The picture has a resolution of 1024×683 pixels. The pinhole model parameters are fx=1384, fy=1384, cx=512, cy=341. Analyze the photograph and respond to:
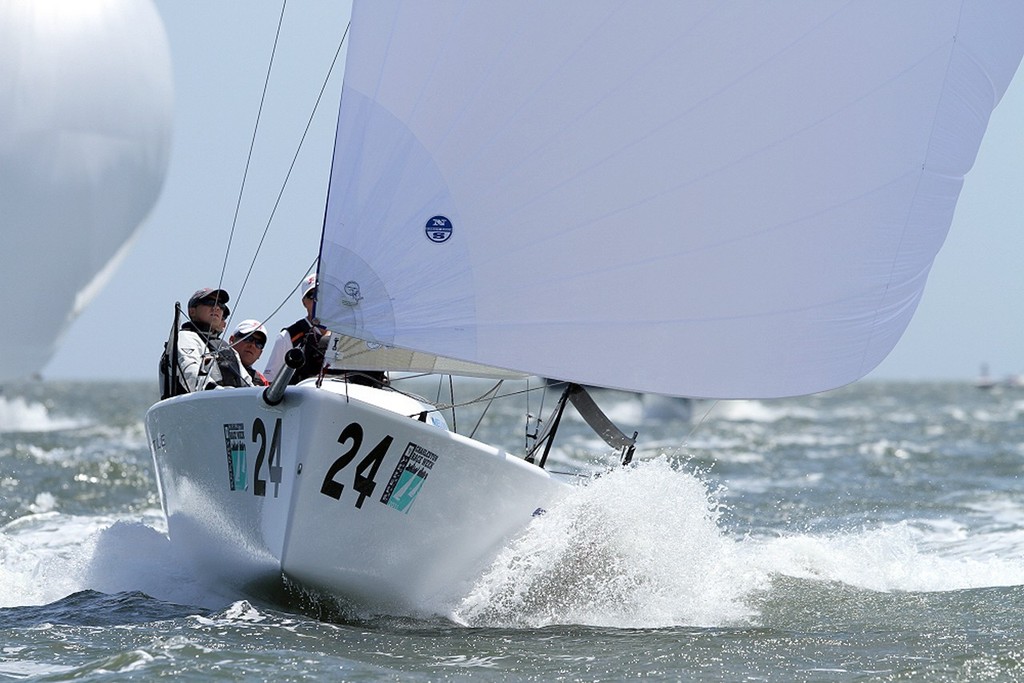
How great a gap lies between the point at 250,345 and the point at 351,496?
166 cm

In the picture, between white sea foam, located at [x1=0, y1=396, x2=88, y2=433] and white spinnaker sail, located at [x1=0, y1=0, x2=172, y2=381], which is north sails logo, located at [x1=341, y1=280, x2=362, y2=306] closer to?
white spinnaker sail, located at [x1=0, y1=0, x2=172, y2=381]

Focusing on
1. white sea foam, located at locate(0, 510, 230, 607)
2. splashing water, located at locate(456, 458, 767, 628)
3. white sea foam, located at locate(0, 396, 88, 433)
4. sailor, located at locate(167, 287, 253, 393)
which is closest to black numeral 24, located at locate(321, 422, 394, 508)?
splashing water, located at locate(456, 458, 767, 628)

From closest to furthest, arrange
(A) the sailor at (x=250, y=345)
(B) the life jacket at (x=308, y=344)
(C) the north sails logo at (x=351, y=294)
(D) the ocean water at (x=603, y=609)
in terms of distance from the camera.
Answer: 1. (D) the ocean water at (x=603, y=609)
2. (C) the north sails logo at (x=351, y=294)
3. (B) the life jacket at (x=308, y=344)
4. (A) the sailor at (x=250, y=345)

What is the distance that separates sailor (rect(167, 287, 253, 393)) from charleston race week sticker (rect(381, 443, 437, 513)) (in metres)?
1.20

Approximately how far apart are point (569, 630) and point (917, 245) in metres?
2.18

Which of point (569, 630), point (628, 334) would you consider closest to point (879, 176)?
point (628, 334)

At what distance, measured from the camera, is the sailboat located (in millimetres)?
5180

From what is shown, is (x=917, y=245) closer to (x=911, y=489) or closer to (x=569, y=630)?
(x=569, y=630)

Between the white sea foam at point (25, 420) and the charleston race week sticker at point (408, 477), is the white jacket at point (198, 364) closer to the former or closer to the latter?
the charleston race week sticker at point (408, 477)

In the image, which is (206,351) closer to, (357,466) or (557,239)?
(357,466)

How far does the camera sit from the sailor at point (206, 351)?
249 inches

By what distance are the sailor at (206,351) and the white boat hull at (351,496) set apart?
19.0 inches

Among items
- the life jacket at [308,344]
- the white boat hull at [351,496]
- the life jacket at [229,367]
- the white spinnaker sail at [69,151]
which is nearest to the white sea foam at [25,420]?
the white spinnaker sail at [69,151]

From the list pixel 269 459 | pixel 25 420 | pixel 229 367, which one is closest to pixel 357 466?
pixel 269 459
